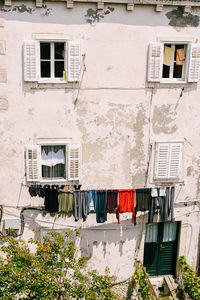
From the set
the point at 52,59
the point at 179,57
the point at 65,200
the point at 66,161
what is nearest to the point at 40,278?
the point at 65,200

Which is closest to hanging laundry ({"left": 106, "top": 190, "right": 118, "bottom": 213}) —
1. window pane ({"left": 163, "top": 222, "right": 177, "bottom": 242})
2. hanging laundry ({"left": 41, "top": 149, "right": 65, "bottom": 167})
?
hanging laundry ({"left": 41, "top": 149, "right": 65, "bottom": 167})

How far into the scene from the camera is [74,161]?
1453cm

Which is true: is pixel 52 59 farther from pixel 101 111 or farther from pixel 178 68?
pixel 178 68

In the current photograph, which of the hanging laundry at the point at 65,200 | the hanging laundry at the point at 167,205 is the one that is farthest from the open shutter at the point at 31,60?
the hanging laundry at the point at 167,205

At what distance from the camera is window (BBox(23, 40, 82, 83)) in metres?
13.3

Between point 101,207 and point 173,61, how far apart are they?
6712mm

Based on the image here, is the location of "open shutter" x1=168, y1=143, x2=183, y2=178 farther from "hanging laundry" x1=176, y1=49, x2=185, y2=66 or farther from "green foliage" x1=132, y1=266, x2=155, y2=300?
"green foliage" x1=132, y1=266, x2=155, y2=300

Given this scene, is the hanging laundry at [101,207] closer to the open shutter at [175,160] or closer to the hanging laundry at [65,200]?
the hanging laundry at [65,200]

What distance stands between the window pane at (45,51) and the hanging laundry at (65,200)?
5.44 meters

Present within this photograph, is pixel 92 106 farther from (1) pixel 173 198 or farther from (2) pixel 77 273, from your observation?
(2) pixel 77 273

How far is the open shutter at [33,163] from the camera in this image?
46.5 ft

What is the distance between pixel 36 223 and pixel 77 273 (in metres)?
3.95

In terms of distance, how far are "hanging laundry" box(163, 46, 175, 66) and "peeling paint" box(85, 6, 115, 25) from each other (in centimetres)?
271

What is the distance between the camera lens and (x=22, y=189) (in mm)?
14680
